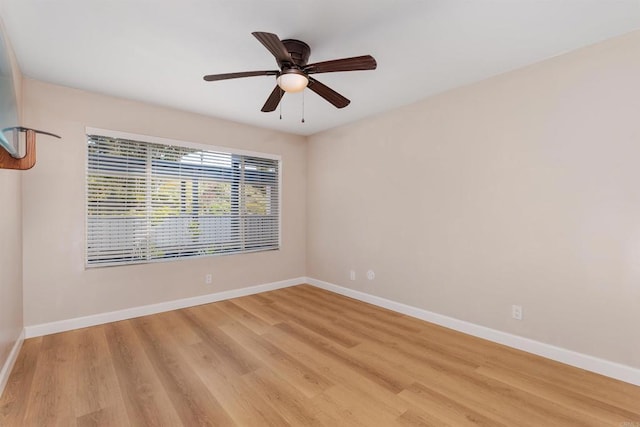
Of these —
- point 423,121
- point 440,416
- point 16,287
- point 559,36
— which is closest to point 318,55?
point 423,121

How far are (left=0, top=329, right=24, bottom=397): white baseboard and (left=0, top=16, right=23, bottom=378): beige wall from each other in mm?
45

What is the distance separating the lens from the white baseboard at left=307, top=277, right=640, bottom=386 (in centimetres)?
216

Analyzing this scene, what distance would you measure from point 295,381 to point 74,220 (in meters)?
2.87

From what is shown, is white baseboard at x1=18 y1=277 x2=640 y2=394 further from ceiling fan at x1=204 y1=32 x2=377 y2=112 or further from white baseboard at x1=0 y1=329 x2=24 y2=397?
ceiling fan at x1=204 y1=32 x2=377 y2=112

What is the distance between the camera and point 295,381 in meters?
2.15

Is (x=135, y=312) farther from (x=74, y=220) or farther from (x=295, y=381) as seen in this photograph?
(x=295, y=381)

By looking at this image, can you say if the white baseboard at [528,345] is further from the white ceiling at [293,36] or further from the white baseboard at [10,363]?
the white baseboard at [10,363]

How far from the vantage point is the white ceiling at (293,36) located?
1.89 meters

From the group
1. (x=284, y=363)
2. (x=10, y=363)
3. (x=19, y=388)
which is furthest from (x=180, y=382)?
(x=10, y=363)

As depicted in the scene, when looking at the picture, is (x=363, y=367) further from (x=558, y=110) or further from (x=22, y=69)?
(x=22, y=69)

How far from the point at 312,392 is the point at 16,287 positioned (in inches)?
108

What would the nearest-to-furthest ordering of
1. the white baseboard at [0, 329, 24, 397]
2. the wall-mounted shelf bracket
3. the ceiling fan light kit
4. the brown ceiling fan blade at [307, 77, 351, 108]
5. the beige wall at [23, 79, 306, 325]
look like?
the wall-mounted shelf bracket
the white baseboard at [0, 329, 24, 397]
the ceiling fan light kit
the brown ceiling fan blade at [307, 77, 351, 108]
the beige wall at [23, 79, 306, 325]

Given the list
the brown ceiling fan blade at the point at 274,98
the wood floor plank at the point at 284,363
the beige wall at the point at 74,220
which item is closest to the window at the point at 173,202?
the beige wall at the point at 74,220

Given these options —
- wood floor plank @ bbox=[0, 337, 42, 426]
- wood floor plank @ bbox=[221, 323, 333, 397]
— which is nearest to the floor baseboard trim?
wood floor plank @ bbox=[0, 337, 42, 426]
